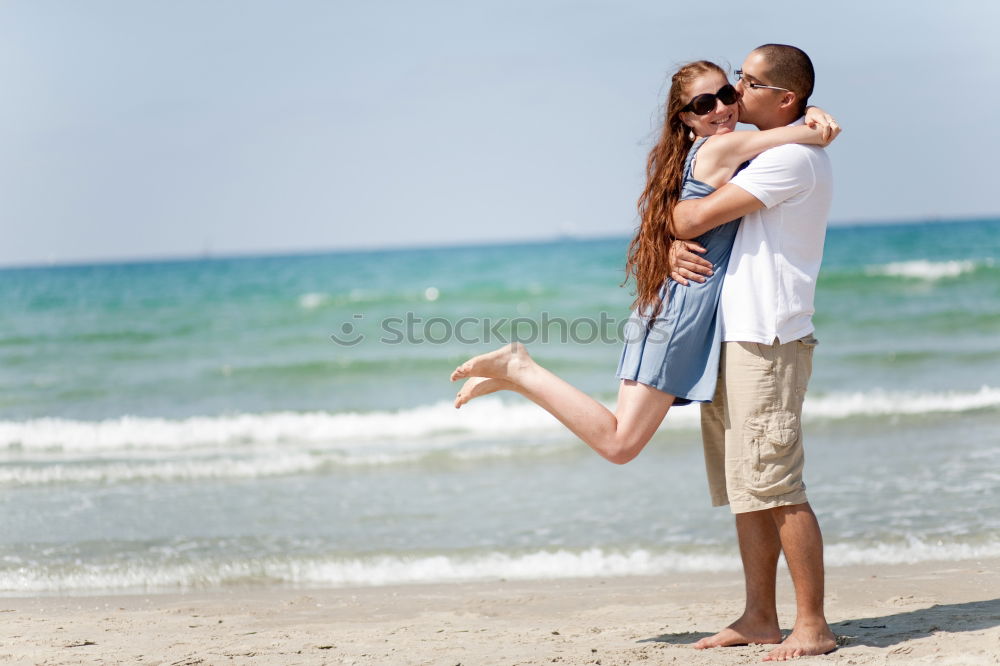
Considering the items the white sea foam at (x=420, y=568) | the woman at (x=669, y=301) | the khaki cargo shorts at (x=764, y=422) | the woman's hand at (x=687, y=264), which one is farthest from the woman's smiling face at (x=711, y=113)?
the white sea foam at (x=420, y=568)

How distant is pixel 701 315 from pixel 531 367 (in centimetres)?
64

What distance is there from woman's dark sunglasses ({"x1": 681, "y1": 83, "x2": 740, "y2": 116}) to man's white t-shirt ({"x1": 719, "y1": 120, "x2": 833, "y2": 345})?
0.26 meters

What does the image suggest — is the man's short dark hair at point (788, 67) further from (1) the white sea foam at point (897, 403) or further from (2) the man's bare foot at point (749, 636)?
(1) the white sea foam at point (897, 403)

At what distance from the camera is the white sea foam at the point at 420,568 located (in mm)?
4809

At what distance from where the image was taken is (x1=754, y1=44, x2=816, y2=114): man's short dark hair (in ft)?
10.0

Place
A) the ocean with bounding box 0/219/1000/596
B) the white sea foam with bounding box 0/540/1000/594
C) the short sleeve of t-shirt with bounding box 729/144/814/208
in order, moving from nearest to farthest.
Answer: the short sleeve of t-shirt with bounding box 729/144/814/208, the white sea foam with bounding box 0/540/1000/594, the ocean with bounding box 0/219/1000/596

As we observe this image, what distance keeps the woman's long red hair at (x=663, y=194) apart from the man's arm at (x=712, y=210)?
0.07 metres

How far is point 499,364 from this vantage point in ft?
10.6

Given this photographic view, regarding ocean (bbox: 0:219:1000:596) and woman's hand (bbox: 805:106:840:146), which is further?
ocean (bbox: 0:219:1000:596)

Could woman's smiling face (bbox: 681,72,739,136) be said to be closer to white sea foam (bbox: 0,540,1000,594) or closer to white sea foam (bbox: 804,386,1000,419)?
white sea foam (bbox: 0,540,1000,594)

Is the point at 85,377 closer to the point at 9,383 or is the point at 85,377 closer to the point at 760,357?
the point at 9,383

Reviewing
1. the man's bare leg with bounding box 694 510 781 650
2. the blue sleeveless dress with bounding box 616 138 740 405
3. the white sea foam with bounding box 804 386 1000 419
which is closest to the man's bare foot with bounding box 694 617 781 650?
the man's bare leg with bounding box 694 510 781 650

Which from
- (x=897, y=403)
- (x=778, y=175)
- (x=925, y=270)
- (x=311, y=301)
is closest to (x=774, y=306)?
(x=778, y=175)

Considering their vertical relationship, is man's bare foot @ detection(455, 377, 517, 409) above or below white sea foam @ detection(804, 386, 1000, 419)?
above
